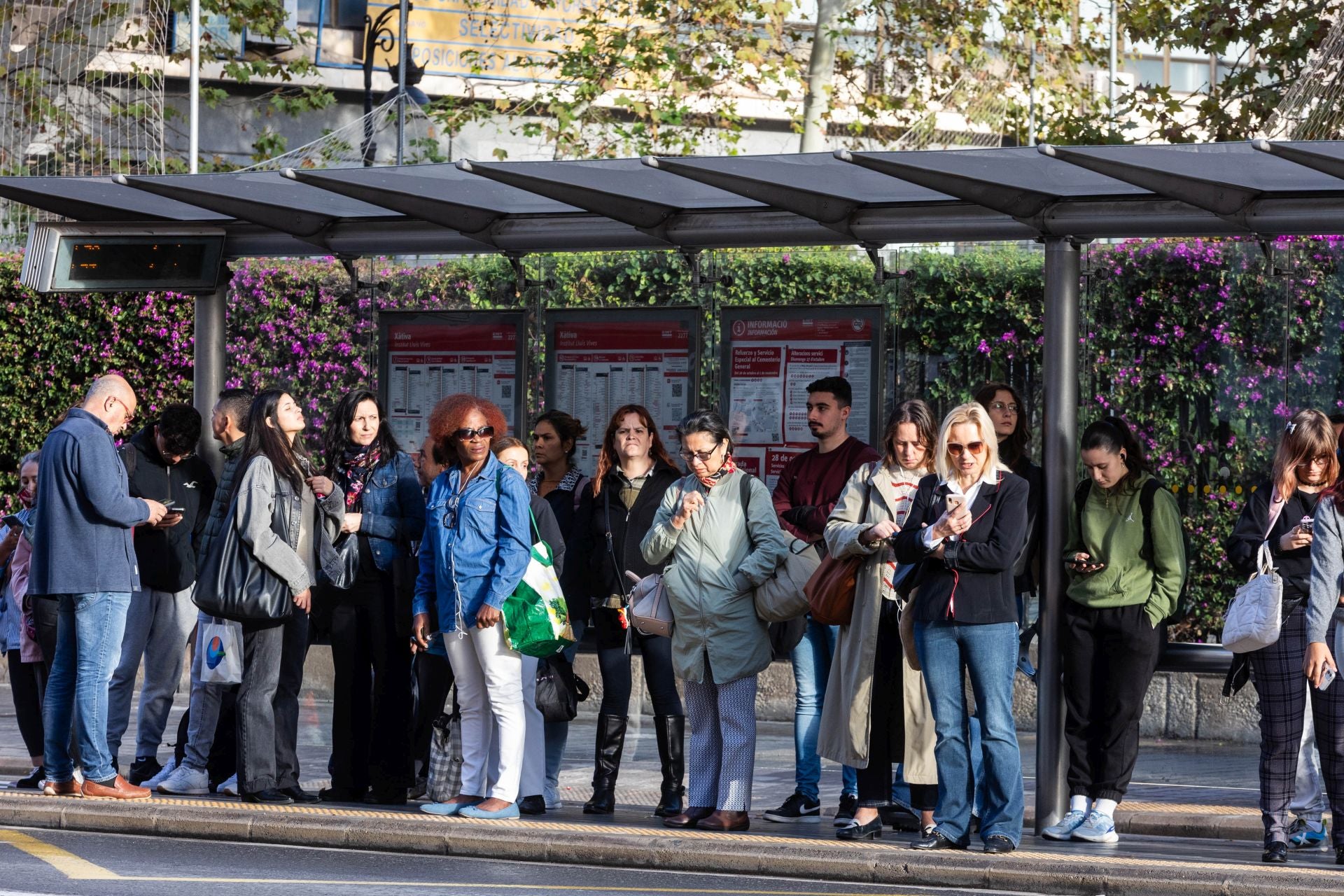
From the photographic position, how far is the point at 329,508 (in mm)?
8836

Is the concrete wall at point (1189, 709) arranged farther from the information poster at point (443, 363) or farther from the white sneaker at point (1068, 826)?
the white sneaker at point (1068, 826)

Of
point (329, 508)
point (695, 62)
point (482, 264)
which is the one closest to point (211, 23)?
point (695, 62)

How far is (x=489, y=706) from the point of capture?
858 centimetres

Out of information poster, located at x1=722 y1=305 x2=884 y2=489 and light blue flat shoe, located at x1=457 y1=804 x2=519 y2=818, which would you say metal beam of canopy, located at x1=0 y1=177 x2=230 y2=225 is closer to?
information poster, located at x1=722 y1=305 x2=884 y2=489

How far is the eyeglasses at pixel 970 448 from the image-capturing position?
25.3 feet

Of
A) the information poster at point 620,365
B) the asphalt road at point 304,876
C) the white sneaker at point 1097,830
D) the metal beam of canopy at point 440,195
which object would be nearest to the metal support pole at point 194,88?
the information poster at point 620,365

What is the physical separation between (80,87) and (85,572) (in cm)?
949

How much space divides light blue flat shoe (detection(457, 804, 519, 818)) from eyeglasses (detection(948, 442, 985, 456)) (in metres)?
2.53

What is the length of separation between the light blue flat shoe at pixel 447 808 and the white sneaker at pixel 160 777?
1.47m

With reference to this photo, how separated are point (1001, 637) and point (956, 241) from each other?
85.4 inches

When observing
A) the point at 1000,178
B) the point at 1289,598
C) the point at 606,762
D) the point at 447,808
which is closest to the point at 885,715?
the point at 606,762

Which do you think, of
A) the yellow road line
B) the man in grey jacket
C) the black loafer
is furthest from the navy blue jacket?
the black loafer

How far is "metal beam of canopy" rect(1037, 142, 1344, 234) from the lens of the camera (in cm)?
753

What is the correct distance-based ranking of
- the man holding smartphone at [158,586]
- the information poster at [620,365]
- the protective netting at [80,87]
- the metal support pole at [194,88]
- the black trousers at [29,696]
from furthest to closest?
the metal support pole at [194,88]
the protective netting at [80,87]
the information poster at [620,365]
the black trousers at [29,696]
the man holding smartphone at [158,586]
